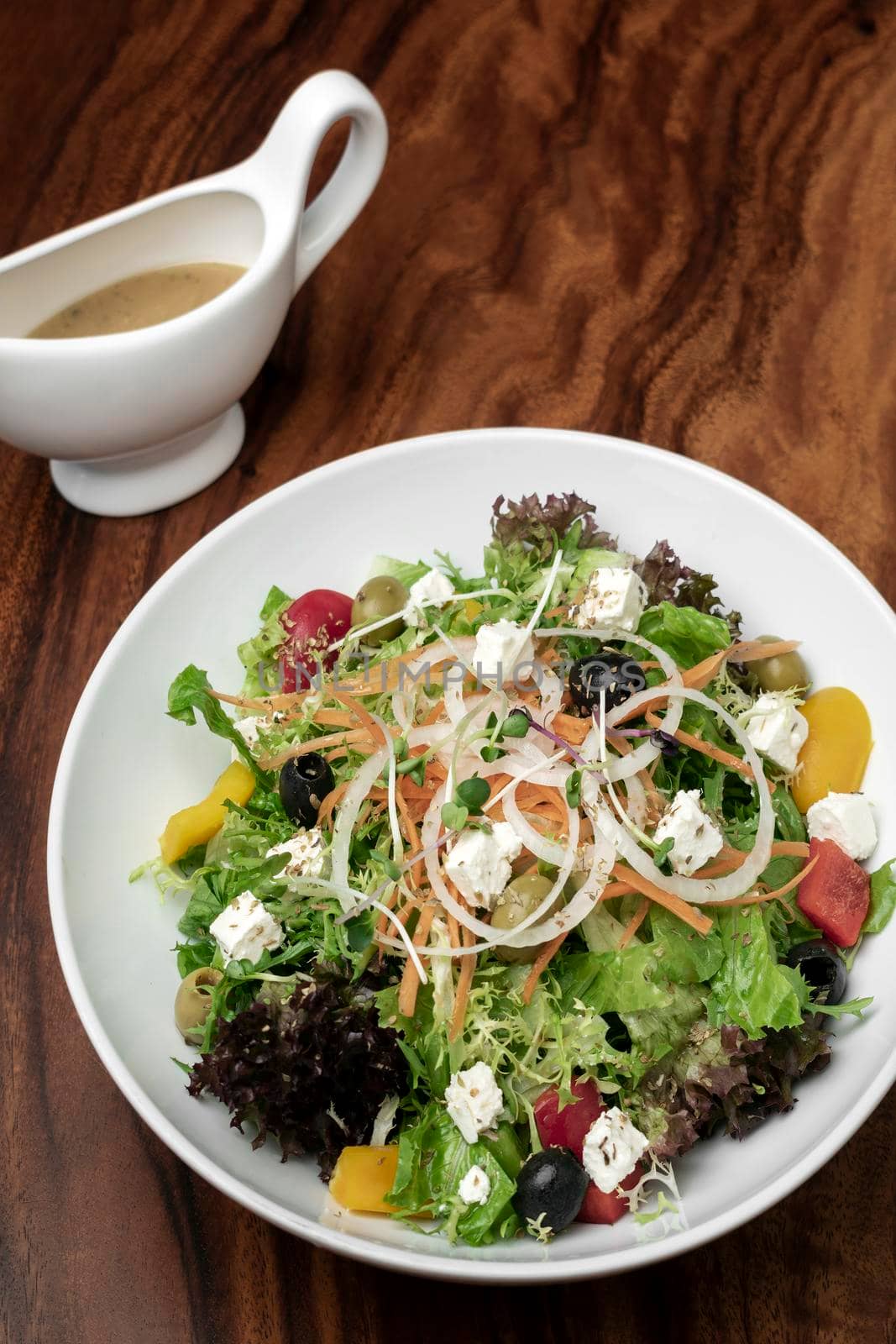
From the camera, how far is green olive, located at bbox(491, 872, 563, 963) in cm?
218

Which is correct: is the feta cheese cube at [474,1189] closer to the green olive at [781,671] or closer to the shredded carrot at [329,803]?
the shredded carrot at [329,803]

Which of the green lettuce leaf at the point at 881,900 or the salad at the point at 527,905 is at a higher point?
the salad at the point at 527,905

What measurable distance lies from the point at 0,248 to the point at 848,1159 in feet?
10.8

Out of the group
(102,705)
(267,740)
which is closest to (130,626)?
(102,705)

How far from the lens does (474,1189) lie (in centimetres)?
199

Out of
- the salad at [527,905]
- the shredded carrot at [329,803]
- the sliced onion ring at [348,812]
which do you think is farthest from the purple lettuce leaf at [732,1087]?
the shredded carrot at [329,803]

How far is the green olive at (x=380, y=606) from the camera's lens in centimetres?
268

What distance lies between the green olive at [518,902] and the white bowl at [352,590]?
50 cm

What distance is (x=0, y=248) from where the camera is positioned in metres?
3.70

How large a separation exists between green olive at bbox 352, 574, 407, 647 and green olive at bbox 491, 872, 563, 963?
701 millimetres

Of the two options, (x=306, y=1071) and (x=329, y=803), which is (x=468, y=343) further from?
(x=306, y=1071)

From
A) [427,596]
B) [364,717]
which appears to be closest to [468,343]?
[427,596]

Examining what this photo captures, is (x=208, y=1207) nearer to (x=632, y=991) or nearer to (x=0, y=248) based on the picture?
(x=632, y=991)

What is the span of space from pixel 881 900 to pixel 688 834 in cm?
39
